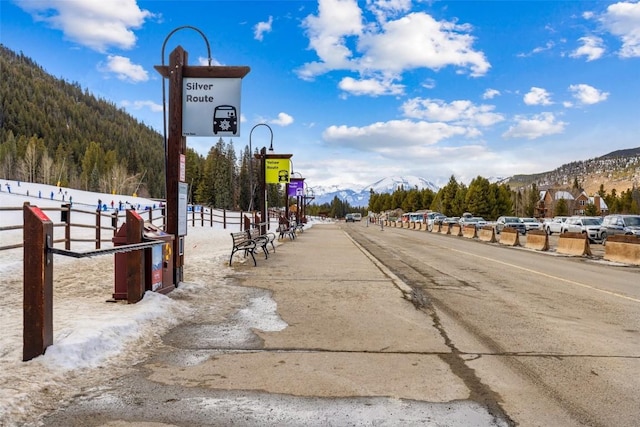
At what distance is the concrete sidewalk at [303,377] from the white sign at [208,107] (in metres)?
3.81

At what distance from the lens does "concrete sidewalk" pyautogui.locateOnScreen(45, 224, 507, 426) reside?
3.78 m

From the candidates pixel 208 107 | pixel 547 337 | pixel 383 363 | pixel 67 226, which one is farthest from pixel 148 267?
pixel 67 226

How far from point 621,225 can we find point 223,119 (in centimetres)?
2578

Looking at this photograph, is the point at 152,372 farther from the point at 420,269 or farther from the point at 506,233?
the point at 506,233

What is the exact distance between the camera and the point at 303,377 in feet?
15.5

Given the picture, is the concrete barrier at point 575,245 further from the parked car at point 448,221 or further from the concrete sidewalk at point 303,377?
the parked car at point 448,221

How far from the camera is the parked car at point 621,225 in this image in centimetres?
2609

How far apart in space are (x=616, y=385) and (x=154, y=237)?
6.82m

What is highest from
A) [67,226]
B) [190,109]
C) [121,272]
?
[190,109]

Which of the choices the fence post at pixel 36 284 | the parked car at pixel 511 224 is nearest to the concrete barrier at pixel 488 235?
the parked car at pixel 511 224

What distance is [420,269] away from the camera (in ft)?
47.1

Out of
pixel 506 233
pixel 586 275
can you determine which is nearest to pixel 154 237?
pixel 586 275

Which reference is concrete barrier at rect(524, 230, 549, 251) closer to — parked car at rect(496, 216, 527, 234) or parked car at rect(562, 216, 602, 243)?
parked car at rect(562, 216, 602, 243)

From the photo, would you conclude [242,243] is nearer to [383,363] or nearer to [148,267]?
[148,267]
